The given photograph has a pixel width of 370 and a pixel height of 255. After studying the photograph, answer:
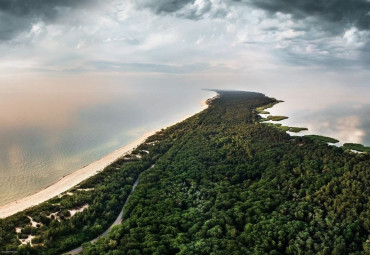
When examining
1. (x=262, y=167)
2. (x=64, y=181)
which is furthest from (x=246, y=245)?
(x=64, y=181)

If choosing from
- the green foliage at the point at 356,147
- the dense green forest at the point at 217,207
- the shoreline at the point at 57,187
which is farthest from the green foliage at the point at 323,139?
the shoreline at the point at 57,187

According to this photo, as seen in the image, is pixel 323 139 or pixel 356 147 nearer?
pixel 356 147

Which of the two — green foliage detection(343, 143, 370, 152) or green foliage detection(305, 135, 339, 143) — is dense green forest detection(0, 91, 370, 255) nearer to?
green foliage detection(343, 143, 370, 152)

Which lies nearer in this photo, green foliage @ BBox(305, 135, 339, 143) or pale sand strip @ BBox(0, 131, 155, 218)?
pale sand strip @ BBox(0, 131, 155, 218)

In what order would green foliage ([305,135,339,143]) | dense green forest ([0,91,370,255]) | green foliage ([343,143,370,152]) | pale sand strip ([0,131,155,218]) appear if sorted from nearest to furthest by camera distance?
dense green forest ([0,91,370,255])
pale sand strip ([0,131,155,218])
green foliage ([343,143,370,152])
green foliage ([305,135,339,143])

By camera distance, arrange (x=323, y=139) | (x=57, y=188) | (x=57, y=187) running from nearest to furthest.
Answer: (x=57, y=188) → (x=57, y=187) → (x=323, y=139)

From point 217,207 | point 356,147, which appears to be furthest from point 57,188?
point 356,147

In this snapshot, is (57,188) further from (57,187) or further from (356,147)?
(356,147)

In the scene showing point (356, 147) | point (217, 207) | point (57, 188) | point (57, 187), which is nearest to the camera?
point (217, 207)

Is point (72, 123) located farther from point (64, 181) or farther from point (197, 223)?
point (197, 223)

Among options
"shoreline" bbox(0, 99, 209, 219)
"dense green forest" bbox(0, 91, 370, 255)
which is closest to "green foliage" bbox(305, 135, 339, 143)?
"dense green forest" bbox(0, 91, 370, 255)
